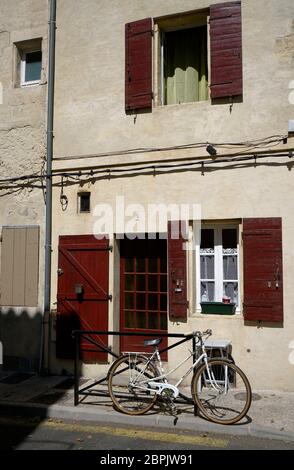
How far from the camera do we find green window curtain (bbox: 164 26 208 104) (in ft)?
24.8

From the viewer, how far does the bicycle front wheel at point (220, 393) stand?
5.22m

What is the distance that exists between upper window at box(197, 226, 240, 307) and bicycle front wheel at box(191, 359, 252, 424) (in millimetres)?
1252

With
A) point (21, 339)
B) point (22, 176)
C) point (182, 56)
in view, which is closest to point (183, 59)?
point (182, 56)

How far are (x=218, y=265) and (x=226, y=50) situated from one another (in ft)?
11.2

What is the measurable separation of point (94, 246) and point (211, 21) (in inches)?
163

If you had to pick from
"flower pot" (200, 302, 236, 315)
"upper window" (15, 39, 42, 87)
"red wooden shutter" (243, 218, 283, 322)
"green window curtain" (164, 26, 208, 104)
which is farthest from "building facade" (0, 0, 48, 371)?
"red wooden shutter" (243, 218, 283, 322)

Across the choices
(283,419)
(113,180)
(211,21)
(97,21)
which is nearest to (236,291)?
(283,419)

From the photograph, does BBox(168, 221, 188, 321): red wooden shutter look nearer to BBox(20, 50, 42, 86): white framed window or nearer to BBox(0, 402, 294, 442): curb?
BBox(0, 402, 294, 442): curb

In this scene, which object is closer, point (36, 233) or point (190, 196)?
point (190, 196)

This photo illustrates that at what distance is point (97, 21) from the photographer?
7867 millimetres

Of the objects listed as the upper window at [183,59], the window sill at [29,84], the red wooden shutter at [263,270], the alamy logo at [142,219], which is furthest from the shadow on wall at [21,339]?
the upper window at [183,59]

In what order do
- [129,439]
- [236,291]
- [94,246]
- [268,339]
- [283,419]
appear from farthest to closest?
[94,246], [236,291], [268,339], [283,419], [129,439]

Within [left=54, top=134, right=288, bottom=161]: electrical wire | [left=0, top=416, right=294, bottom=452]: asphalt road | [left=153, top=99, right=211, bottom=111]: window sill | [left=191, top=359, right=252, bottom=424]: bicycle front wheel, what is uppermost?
[left=153, top=99, right=211, bottom=111]: window sill

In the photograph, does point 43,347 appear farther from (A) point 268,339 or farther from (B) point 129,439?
(A) point 268,339
